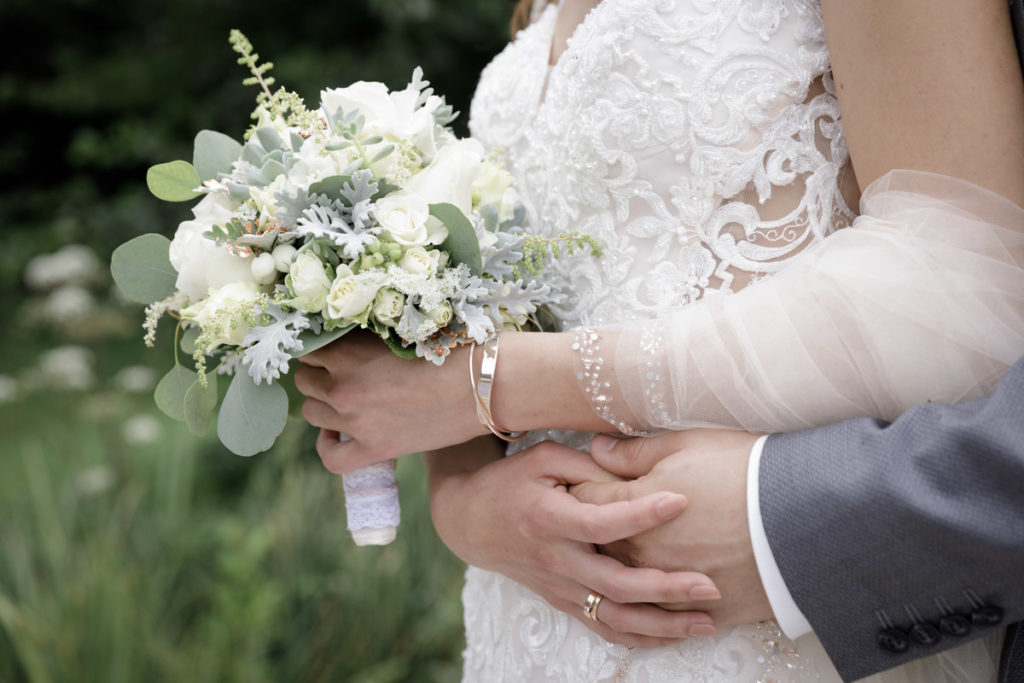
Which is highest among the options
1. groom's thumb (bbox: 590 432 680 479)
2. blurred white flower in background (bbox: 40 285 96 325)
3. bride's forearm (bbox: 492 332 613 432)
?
blurred white flower in background (bbox: 40 285 96 325)

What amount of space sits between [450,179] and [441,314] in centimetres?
26

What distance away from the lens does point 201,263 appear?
1456 mm

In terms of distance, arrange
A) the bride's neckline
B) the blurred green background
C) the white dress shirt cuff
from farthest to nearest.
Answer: the blurred green background < the bride's neckline < the white dress shirt cuff

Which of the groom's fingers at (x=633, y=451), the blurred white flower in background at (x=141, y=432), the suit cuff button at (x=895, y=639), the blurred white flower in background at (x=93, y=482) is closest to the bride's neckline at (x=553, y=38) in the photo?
the groom's fingers at (x=633, y=451)

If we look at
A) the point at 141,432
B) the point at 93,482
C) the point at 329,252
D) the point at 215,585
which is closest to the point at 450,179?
the point at 329,252

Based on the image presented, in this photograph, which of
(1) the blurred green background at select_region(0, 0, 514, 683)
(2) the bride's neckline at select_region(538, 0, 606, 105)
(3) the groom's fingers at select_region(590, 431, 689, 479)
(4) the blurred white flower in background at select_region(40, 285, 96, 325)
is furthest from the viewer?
(4) the blurred white flower in background at select_region(40, 285, 96, 325)

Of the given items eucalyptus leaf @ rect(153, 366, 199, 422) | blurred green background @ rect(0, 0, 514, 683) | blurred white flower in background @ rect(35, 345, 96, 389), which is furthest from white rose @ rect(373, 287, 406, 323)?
blurred white flower in background @ rect(35, 345, 96, 389)

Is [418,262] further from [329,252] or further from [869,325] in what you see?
[869,325]

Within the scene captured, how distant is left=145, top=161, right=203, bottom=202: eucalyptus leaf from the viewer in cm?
158

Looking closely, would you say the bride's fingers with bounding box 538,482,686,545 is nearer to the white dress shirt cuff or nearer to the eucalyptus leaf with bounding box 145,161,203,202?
the white dress shirt cuff

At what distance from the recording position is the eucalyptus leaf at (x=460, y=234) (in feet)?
4.58

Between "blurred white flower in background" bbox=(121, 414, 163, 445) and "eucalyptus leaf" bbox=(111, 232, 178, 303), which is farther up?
"eucalyptus leaf" bbox=(111, 232, 178, 303)

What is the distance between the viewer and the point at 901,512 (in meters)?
1.08

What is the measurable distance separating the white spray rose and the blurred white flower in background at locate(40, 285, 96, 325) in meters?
5.81
